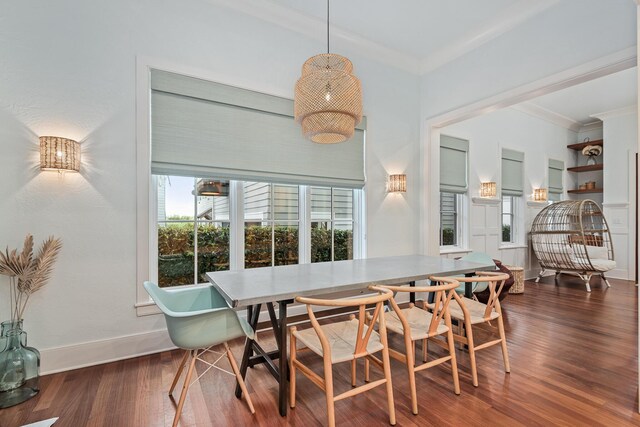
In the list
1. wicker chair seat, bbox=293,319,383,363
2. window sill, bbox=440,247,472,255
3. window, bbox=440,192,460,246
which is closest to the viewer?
wicker chair seat, bbox=293,319,383,363

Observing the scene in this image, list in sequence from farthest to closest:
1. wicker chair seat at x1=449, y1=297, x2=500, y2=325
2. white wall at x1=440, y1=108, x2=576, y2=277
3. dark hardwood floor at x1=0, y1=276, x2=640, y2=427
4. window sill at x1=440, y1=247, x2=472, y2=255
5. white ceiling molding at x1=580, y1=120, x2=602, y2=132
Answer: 1. white ceiling molding at x1=580, y1=120, x2=602, y2=132
2. white wall at x1=440, y1=108, x2=576, y2=277
3. window sill at x1=440, y1=247, x2=472, y2=255
4. wicker chair seat at x1=449, y1=297, x2=500, y2=325
5. dark hardwood floor at x1=0, y1=276, x2=640, y2=427

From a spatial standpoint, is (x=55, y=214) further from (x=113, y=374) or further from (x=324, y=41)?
(x=324, y=41)

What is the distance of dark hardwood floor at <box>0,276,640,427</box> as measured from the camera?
1793 millimetres

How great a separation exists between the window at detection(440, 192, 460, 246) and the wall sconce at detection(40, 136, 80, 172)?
4.73 m

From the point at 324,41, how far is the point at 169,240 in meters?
2.77

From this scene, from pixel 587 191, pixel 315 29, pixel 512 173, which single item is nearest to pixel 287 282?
pixel 315 29

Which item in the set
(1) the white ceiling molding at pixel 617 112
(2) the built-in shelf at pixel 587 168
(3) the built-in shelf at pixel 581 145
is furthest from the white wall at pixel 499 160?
(1) the white ceiling molding at pixel 617 112

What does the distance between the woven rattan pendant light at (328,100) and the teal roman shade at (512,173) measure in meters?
4.54

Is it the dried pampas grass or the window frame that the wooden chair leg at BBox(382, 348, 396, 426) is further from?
the window frame

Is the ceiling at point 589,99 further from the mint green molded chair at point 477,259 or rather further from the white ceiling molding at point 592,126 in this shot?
the mint green molded chair at point 477,259

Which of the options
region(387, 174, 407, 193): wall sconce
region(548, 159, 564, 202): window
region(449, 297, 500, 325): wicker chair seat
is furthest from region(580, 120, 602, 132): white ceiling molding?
region(449, 297, 500, 325): wicker chair seat

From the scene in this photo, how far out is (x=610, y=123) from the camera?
6102mm

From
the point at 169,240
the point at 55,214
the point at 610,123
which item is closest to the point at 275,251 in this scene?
the point at 169,240

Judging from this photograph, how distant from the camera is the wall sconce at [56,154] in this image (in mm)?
2266
